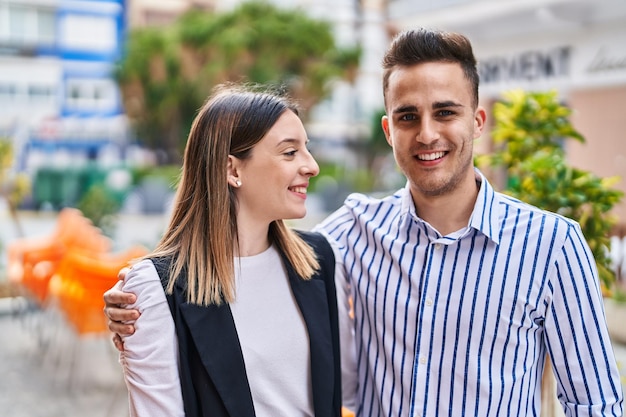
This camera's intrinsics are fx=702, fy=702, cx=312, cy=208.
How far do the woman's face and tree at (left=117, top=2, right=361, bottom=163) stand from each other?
52.6 feet

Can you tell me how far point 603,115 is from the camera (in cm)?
900

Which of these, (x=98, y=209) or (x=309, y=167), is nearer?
(x=309, y=167)

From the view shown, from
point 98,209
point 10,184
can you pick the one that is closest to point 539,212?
point 98,209

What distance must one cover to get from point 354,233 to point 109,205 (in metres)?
6.42

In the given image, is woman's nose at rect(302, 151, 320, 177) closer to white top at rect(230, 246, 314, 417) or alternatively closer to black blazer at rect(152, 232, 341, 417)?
white top at rect(230, 246, 314, 417)

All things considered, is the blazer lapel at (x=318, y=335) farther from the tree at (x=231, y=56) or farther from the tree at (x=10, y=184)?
the tree at (x=231, y=56)

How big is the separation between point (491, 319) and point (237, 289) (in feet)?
2.19

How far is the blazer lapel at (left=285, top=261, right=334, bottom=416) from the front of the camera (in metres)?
1.88

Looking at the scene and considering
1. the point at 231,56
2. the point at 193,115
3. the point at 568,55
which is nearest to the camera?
the point at 568,55

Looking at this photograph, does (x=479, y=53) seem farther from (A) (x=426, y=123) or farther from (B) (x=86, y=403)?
(A) (x=426, y=123)

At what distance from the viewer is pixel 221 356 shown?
5.74 ft

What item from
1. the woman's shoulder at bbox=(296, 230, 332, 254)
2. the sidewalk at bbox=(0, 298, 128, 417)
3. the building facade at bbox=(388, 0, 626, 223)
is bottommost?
the sidewalk at bbox=(0, 298, 128, 417)

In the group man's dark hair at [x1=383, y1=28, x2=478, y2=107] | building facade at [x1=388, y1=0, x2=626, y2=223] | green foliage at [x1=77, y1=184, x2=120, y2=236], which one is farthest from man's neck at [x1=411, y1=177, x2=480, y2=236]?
green foliage at [x1=77, y1=184, x2=120, y2=236]

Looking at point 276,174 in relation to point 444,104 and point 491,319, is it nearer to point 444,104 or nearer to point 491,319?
point 444,104
